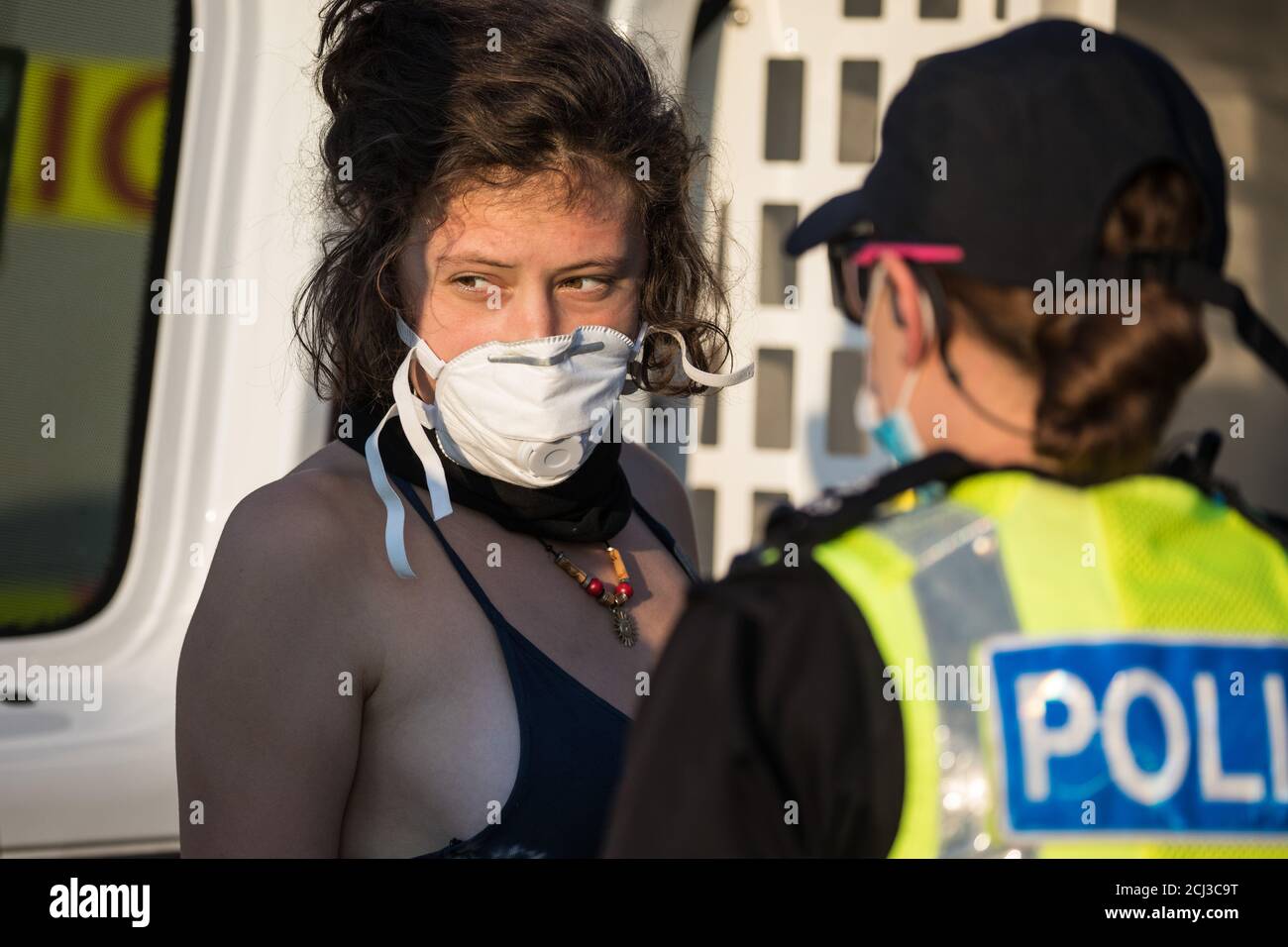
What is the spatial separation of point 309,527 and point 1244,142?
10.7 feet

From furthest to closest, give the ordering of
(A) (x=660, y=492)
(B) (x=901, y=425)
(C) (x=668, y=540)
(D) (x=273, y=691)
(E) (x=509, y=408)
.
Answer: (A) (x=660, y=492), (C) (x=668, y=540), (E) (x=509, y=408), (D) (x=273, y=691), (B) (x=901, y=425)

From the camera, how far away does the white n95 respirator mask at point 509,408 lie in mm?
1973

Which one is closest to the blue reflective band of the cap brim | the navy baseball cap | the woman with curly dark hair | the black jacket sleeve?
the black jacket sleeve

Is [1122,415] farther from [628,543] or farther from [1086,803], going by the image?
[628,543]

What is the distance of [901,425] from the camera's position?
1.31m

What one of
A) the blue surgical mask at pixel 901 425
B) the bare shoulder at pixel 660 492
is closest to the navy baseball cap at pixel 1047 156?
the blue surgical mask at pixel 901 425

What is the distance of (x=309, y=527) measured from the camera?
185cm

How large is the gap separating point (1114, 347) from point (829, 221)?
0.32 m

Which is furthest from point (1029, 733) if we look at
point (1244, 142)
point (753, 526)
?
point (1244, 142)

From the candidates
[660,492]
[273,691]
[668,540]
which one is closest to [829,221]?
[273,691]

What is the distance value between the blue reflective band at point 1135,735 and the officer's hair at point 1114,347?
19 cm

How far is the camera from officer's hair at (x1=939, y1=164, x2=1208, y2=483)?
3.99 feet

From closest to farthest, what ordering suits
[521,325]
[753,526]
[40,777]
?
[521,325] < [40,777] < [753,526]

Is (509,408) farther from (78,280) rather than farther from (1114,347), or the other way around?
(78,280)
